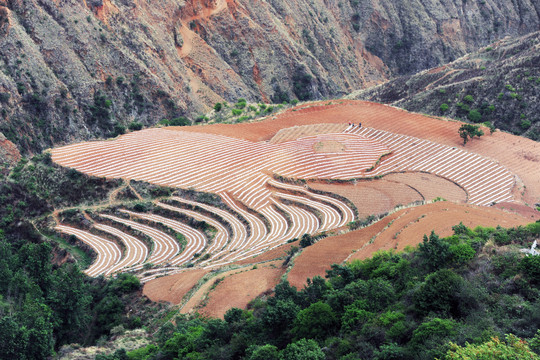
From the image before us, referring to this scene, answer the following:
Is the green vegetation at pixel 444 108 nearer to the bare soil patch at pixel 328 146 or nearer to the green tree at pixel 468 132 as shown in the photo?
the green tree at pixel 468 132

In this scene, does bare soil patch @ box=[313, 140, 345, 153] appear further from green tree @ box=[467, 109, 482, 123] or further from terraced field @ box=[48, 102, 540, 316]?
green tree @ box=[467, 109, 482, 123]

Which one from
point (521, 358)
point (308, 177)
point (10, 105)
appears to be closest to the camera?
point (521, 358)

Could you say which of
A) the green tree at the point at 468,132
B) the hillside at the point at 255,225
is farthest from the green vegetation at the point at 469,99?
the green tree at the point at 468,132

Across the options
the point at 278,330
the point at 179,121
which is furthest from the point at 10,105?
the point at 278,330

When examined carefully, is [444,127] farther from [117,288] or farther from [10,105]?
[10,105]

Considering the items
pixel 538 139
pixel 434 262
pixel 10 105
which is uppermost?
pixel 10 105

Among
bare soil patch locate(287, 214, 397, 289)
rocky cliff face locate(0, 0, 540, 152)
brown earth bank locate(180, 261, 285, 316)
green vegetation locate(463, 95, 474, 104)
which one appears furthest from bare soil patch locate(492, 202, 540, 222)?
rocky cliff face locate(0, 0, 540, 152)
